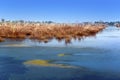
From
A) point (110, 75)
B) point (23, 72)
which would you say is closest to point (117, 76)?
point (110, 75)

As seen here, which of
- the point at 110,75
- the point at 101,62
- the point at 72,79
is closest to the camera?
the point at 72,79

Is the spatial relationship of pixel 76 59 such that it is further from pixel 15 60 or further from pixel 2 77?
pixel 2 77

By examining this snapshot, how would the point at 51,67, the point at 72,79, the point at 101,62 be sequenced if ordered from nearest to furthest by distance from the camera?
the point at 72,79, the point at 51,67, the point at 101,62

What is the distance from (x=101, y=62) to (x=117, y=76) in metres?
3.34

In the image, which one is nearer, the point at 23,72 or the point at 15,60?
the point at 23,72

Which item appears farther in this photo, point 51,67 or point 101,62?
point 101,62

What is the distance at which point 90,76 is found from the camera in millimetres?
11805

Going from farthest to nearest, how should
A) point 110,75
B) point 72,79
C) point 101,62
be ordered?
point 101,62
point 110,75
point 72,79

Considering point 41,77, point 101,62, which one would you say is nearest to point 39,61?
point 101,62

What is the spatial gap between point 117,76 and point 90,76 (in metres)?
0.98

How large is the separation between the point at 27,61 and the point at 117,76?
16.3ft

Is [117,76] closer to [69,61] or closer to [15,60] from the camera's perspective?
[69,61]

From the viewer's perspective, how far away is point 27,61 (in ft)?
50.0

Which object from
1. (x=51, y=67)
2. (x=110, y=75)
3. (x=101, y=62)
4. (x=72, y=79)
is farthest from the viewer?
(x=101, y=62)
